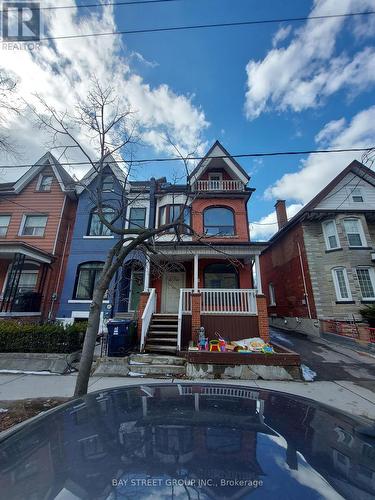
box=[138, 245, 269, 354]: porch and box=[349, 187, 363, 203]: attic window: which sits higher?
box=[349, 187, 363, 203]: attic window

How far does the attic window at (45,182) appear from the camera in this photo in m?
13.8

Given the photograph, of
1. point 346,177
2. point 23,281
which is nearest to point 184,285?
point 23,281

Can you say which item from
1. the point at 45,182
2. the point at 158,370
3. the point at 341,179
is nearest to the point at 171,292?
the point at 158,370

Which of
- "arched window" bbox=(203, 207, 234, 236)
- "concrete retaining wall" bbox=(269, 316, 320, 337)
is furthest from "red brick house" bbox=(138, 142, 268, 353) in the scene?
"concrete retaining wall" bbox=(269, 316, 320, 337)

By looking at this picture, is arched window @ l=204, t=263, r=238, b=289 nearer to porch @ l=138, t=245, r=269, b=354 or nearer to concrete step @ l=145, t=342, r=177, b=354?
porch @ l=138, t=245, r=269, b=354

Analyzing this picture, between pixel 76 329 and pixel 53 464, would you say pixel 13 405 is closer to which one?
pixel 76 329

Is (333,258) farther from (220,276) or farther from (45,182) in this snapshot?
(45,182)

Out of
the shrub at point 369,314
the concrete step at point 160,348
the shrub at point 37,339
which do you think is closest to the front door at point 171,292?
the concrete step at point 160,348

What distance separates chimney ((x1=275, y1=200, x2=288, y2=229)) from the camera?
18.2 meters

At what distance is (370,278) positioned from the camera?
41.0ft

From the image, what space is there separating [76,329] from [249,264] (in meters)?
8.29

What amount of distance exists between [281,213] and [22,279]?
1910cm

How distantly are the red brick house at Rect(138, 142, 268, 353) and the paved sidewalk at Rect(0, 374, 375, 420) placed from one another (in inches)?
94.8

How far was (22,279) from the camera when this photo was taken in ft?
39.0
